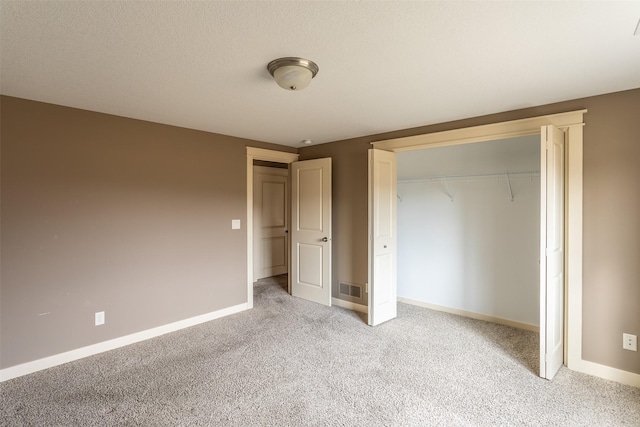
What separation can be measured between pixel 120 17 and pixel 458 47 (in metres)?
1.76

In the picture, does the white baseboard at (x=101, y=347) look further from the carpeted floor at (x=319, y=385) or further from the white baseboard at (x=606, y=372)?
the white baseboard at (x=606, y=372)

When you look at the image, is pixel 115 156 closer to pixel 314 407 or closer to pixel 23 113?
pixel 23 113

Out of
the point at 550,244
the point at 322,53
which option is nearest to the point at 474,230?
the point at 550,244

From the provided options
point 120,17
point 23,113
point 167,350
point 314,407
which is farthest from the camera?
point 167,350

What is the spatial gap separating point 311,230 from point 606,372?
324 centimetres

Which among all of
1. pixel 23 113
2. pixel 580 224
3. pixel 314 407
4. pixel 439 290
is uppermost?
pixel 23 113

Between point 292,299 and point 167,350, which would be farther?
point 292,299

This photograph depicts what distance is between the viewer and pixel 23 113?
2561 millimetres

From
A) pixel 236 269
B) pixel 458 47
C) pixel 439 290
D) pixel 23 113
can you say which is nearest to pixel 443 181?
pixel 439 290

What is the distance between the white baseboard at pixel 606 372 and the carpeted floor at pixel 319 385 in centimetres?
8

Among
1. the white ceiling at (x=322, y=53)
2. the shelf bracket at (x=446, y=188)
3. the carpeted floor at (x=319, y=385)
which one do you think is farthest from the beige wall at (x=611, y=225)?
the shelf bracket at (x=446, y=188)

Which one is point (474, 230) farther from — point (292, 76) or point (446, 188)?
point (292, 76)

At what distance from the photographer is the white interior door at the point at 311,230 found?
168 inches

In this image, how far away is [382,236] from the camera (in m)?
3.67
